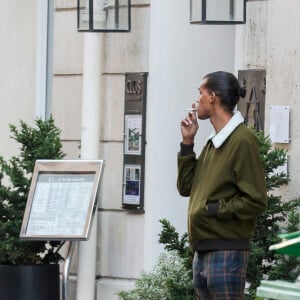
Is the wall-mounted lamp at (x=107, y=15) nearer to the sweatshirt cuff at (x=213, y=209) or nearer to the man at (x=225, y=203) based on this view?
the man at (x=225, y=203)

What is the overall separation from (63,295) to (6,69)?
118 inches

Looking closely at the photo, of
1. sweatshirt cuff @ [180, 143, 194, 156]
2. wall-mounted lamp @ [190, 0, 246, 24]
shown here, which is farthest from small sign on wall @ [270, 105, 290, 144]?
sweatshirt cuff @ [180, 143, 194, 156]

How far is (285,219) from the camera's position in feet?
26.3

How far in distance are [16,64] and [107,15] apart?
203 centimetres

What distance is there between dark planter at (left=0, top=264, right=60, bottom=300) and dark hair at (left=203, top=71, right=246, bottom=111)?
2.95m

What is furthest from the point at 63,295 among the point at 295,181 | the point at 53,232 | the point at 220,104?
the point at 220,104

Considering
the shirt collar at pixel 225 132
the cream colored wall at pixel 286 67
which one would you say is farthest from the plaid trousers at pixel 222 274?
the cream colored wall at pixel 286 67

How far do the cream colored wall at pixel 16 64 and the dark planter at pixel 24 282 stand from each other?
2.19 metres

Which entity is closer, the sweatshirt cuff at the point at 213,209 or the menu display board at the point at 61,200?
the sweatshirt cuff at the point at 213,209

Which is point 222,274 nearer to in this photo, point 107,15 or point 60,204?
point 60,204

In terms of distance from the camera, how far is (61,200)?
31.0 ft

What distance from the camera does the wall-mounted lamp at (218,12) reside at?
8.69 metres

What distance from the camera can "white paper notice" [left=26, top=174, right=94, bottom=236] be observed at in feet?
30.5

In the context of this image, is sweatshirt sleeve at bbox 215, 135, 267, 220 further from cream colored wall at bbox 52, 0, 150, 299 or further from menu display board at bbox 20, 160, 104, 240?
cream colored wall at bbox 52, 0, 150, 299
